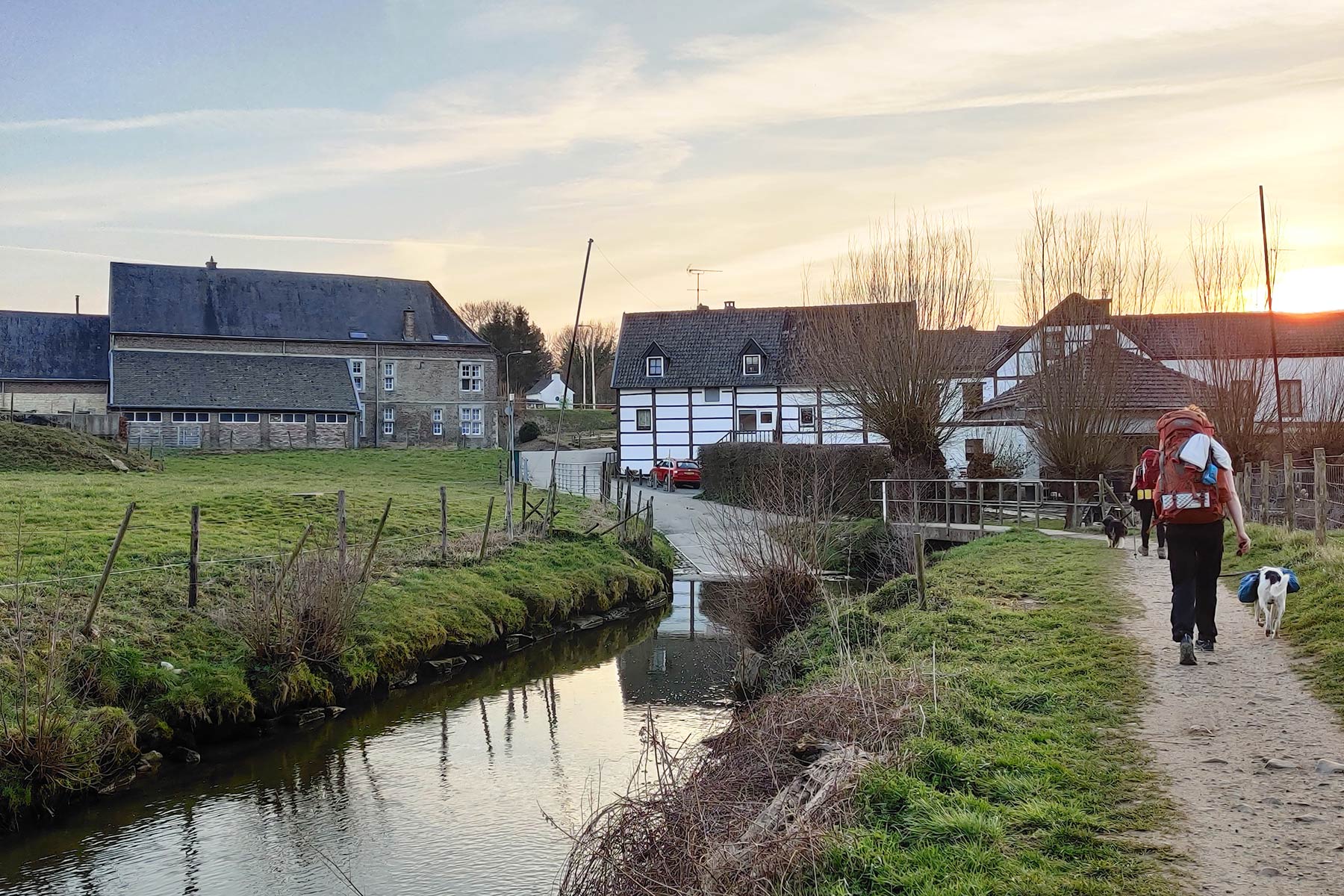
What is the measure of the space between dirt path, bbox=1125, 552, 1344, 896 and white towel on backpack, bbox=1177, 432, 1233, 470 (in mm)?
1559

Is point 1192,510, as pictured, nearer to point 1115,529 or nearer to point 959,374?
point 1115,529

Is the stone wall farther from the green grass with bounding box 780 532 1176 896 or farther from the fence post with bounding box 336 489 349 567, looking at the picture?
the green grass with bounding box 780 532 1176 896

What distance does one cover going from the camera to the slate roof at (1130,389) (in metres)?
27.8

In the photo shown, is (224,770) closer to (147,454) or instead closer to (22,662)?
(22,662)

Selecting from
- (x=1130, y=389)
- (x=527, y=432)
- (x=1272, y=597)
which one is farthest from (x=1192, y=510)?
(x=527, y=432)

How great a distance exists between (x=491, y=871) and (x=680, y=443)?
39446 millimetres

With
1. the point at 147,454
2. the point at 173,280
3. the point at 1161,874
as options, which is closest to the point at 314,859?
the point at 1161,874

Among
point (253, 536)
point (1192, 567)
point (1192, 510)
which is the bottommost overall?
point (253, 536)

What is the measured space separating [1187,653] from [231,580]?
1224cm

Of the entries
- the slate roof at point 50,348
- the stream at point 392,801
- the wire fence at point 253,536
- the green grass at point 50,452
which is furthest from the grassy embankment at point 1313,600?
the slate roof at point 50,348

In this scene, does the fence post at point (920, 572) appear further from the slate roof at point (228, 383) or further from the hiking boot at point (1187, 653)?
the slate roof at point (228, 383)

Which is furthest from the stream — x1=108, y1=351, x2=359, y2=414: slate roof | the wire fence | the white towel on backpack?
x1=108, y1=351, x2=359, y2=414: slate roof

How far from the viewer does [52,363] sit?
2144 inches

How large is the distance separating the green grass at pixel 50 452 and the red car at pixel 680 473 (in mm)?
18173
